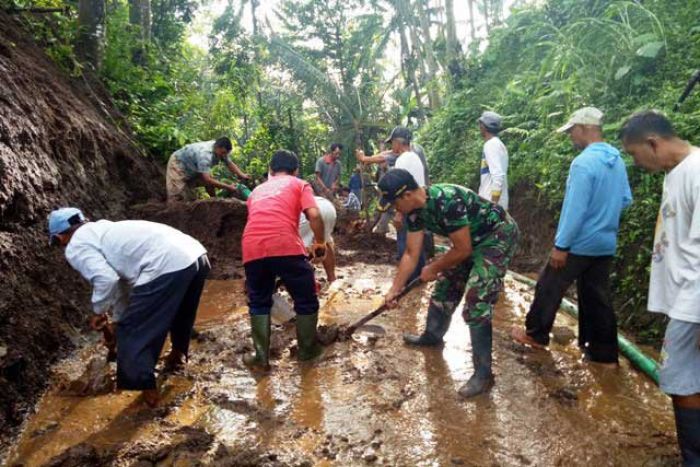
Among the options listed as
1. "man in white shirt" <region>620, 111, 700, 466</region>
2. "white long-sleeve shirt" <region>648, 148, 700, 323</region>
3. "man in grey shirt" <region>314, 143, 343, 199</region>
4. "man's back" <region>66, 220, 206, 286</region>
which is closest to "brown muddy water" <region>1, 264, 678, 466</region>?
→ "man in white shirt" <region>620, 111, 700, 466</region>

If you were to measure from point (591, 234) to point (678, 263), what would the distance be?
137 centimetres

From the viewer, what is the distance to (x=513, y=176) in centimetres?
784

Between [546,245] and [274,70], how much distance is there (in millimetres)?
14483

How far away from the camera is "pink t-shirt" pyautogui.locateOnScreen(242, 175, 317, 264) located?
3582 mm

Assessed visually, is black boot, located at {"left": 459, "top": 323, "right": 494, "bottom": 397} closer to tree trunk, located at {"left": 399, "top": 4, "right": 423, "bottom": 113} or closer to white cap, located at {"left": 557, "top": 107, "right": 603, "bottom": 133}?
white cap, located at {"left": 557, "top": 107, "right": 603, "bottom": 133}

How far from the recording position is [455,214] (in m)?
3.20

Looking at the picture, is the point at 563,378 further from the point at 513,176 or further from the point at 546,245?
the point at 513,176

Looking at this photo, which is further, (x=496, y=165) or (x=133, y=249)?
(x=496, y=165)

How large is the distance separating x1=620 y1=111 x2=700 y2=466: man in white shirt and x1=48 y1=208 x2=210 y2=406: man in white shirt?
8.83 feet

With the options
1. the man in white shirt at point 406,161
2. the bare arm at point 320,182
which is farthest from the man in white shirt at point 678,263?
the bare arm at point 320,182

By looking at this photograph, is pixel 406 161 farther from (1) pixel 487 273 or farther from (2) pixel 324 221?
(1) pixel 487 273

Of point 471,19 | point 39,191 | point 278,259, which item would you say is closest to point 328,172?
point 39,191

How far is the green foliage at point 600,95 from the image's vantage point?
Result: 4727mm

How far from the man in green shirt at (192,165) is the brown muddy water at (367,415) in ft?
10.1
